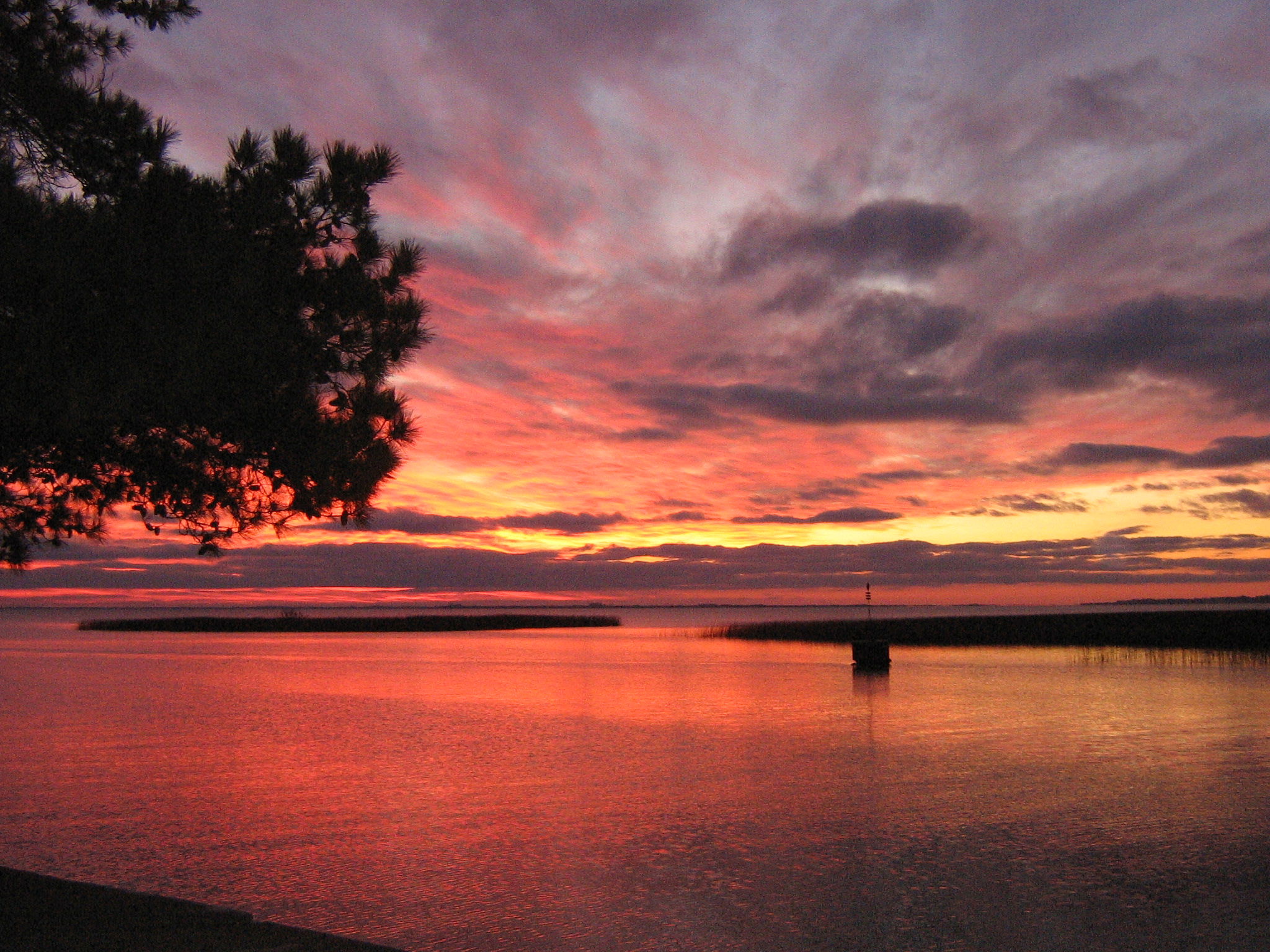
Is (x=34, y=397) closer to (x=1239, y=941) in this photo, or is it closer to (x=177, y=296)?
(x=177, y=296)

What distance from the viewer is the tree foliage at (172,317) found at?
8039 millimetres

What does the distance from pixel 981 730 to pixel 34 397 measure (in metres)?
19.3

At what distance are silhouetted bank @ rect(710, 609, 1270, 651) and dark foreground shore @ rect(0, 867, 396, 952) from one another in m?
37.3

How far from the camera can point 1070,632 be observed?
59625 mm

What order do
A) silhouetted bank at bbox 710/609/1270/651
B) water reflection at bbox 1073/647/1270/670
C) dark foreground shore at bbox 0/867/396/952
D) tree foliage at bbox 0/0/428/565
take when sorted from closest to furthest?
1. dark foreground shore at bbox 0/867/396/952
2. tree foliage at bbox 0/0/428/565
3. water reflection at bbox 1073/647/1270/670
4. silhouetted bank at bbox 710/609/1270/651

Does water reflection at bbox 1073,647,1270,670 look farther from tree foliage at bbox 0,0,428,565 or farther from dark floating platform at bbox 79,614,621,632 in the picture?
dark floating platform at bbox 79,614,621,632

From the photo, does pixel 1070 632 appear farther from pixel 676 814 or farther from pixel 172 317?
pixel 172 317

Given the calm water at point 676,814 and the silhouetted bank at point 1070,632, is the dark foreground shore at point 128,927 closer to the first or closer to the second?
the calm water at point 676,814

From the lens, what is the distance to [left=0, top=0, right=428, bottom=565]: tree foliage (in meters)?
8.04

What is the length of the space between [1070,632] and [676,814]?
53165 mm

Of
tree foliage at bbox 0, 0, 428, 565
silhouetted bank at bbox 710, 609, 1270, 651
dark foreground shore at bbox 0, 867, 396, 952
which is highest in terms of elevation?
tree foliage at bbox 0, 0, 428, 565

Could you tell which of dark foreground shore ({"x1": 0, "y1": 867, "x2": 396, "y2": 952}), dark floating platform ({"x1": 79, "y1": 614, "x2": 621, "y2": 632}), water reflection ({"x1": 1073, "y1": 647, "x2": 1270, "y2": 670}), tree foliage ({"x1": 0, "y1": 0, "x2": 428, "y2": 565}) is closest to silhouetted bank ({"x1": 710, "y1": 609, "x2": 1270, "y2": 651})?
water reflection ({"x1": 1073, "y1": 647, "x2": 1270, "y2": 670})

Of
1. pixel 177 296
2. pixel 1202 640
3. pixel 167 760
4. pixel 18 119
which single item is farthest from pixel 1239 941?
pixel 1202 640

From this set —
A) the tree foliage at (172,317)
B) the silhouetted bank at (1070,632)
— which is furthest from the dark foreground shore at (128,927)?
the silhouetted bank at (1070,632)
